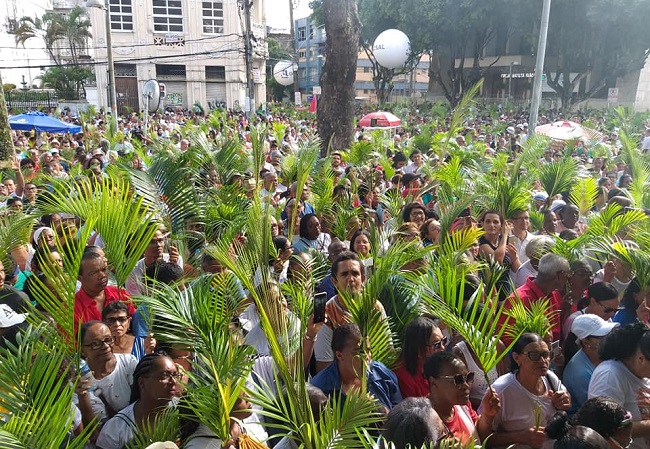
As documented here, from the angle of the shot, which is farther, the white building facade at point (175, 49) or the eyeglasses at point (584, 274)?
the white building facade at point (175, 49)

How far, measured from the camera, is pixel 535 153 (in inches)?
323

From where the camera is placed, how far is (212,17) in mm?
38688

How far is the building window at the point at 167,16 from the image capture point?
3781 cm

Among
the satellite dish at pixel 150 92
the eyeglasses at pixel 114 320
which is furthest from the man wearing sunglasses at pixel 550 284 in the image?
the satellite dish at pixel 150 92

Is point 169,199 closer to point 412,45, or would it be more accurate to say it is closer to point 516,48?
point 412,45

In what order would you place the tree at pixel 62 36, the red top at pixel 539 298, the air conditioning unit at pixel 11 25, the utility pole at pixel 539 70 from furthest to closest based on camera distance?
the air conditioning unit at pixel 11 25 < the tree at pixel 62 36 < the utility pole at pixel 539 70 < the red top at pixel 539 298

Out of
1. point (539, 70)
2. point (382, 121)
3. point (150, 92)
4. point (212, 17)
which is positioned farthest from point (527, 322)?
point (212, 17)

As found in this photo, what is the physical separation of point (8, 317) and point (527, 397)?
282 centimetres

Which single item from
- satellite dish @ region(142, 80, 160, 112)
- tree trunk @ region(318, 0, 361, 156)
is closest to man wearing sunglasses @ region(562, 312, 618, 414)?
tree trunk @ region(318, 0, 361, 156)

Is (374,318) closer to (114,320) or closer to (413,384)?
(413,384)

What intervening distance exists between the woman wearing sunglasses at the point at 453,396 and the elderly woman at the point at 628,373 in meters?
0.63

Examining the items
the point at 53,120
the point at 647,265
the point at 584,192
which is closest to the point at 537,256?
the point at 647,265

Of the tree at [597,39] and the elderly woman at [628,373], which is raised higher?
the tree at [597,39]

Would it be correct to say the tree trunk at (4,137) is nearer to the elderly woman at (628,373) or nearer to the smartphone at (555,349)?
the smartphone at (555,349)
